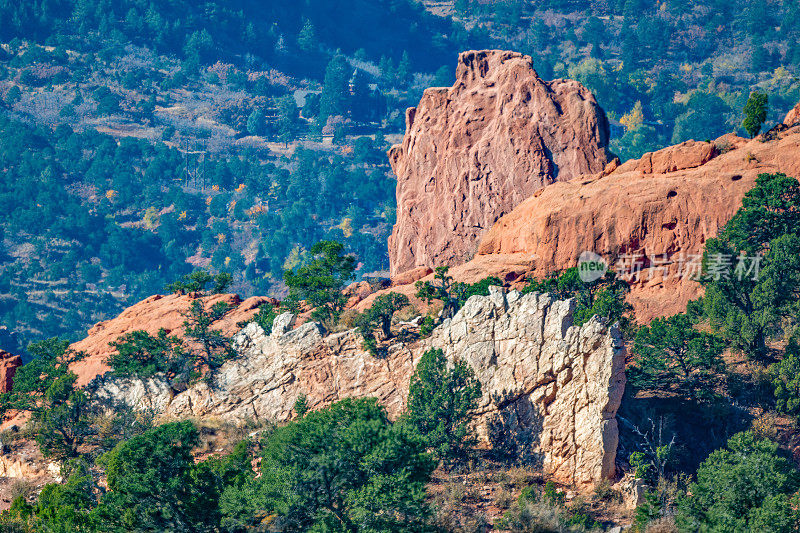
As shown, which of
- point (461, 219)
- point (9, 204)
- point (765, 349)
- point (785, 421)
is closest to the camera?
point (785, 421)

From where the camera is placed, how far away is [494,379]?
45.0 metres

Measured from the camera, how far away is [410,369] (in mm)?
48688

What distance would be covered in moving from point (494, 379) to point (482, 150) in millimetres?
35696

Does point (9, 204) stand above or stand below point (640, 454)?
above

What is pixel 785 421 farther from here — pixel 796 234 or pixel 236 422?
pixel 236 422

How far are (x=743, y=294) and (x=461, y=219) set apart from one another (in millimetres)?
29353

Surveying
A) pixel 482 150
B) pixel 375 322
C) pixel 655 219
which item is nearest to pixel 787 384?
pixel 655 219

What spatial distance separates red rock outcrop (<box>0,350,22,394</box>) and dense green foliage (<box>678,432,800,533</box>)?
3743cm

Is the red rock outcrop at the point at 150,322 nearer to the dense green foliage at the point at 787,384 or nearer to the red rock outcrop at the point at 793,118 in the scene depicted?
the dense green foliage at the point at 787,384

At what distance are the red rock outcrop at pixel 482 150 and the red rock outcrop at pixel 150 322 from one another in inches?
752

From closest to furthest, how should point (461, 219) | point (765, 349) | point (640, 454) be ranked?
point (640, 454) → point (765, 349) → point (461, 219)

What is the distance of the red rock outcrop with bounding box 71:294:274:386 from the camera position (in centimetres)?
5975

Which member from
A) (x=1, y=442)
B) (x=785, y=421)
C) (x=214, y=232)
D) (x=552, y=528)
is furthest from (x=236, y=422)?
(x=214, y=232)

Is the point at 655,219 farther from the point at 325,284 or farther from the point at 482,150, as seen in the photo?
the point at 482,150
